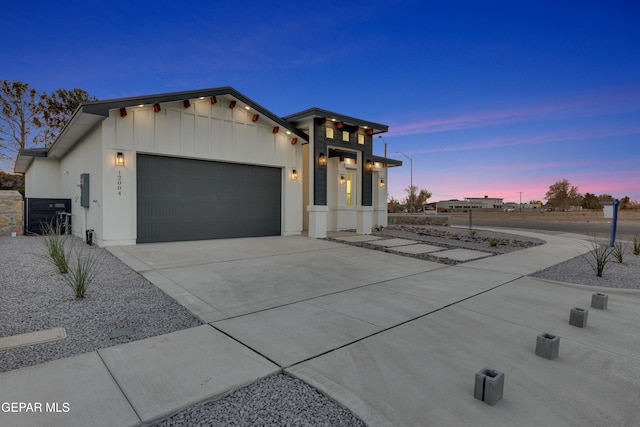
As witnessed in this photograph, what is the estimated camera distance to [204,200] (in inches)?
387

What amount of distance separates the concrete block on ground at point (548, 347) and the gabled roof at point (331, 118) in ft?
30.7

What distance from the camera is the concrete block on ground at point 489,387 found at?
188cm

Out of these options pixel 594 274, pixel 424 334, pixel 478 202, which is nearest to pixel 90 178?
pixel 424 334

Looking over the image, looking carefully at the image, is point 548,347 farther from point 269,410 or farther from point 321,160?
point 321,160

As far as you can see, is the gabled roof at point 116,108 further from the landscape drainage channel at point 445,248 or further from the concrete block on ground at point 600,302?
the concrete block on ground at point 600,302

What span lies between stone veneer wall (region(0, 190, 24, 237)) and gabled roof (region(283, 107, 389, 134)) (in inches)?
386

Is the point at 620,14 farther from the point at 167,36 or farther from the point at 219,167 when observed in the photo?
the point at 167,36

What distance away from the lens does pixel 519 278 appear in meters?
5.58

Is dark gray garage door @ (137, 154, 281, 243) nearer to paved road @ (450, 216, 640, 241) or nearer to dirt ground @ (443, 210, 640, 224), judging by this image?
paved road @ (450, 216, 640, 241)

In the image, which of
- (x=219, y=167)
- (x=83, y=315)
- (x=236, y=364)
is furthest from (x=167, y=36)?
(x=236, y=364)

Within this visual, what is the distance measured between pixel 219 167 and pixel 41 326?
753 centimetres

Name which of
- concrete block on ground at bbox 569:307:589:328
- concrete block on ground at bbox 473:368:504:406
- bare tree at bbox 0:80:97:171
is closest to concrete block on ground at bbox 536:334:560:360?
concrete block on ground at bbox 473:368:504:406

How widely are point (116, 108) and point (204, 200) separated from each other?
3345mm

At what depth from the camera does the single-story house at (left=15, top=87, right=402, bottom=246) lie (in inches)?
328
